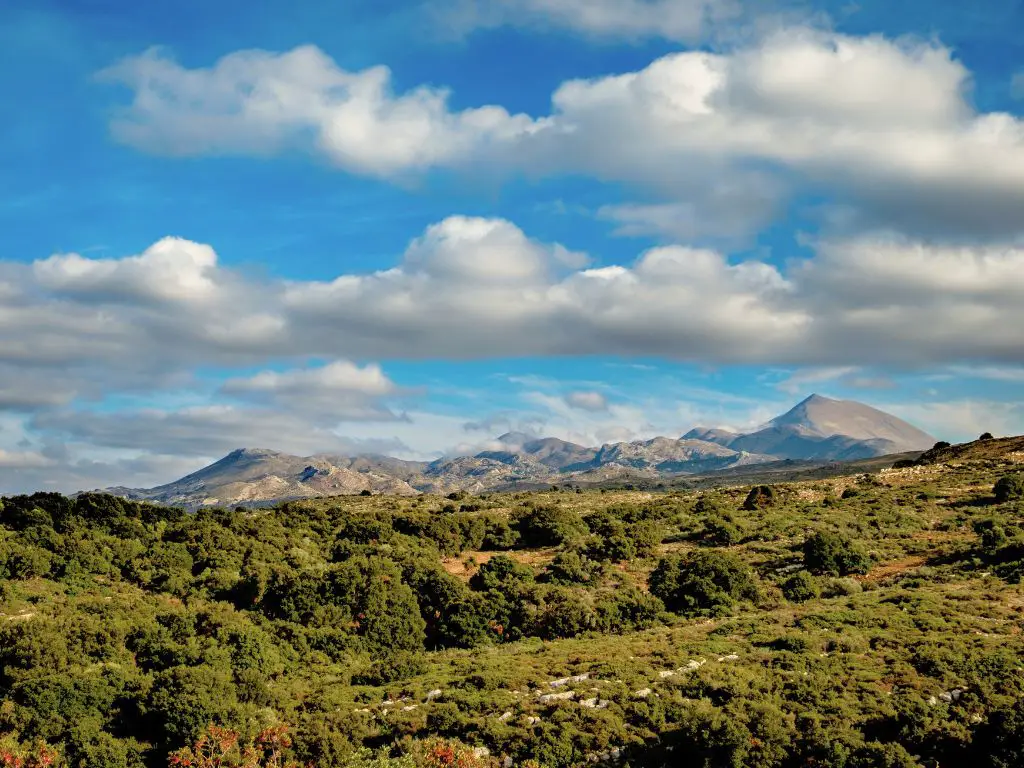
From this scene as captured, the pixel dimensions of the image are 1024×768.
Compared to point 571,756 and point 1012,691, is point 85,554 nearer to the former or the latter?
point 571,756

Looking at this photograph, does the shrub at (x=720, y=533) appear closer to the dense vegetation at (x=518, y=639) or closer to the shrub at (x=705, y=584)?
the dense vegetation at (x=518, y=639)

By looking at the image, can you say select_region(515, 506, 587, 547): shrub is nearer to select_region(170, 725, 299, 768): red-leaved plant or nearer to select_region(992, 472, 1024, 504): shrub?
select_region(992, 472, 1024, 504): shrub

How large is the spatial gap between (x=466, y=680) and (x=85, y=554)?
1161 inches

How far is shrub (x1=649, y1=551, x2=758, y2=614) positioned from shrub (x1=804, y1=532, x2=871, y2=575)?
3.77 m

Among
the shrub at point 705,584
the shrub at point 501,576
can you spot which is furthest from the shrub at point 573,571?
the shrub at point 705,584

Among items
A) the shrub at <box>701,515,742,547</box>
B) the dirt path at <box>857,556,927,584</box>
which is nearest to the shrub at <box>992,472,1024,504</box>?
the dirt path at <box>857,556,927,584</box>

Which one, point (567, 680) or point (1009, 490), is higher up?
point (1009, 490)

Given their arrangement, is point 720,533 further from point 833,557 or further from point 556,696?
point 556,696

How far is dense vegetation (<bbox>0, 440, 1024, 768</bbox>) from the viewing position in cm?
2078

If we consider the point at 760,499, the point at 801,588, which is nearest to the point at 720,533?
the point at 801,588

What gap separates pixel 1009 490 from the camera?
54969mm

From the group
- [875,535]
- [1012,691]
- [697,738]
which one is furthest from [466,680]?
[875,535]

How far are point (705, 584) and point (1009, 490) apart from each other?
3192 cm

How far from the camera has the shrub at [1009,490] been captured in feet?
179
